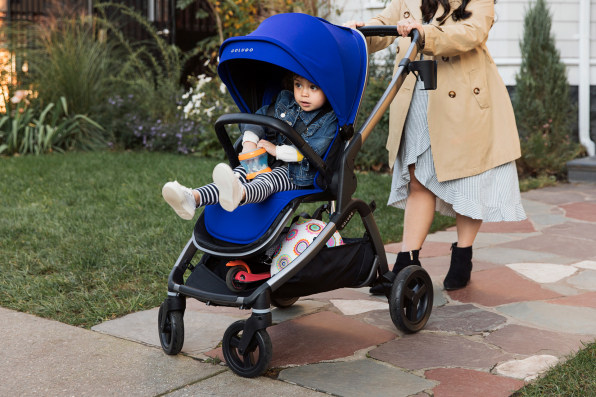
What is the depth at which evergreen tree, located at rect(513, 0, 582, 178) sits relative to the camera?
817 centimetres

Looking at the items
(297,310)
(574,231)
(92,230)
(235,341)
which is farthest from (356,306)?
(574,231)

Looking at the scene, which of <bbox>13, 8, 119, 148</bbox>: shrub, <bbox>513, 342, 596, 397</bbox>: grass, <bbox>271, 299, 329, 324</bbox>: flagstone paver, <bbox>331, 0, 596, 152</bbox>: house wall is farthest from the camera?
<bbox>13, 8, 119, 148</bbox>: shrub

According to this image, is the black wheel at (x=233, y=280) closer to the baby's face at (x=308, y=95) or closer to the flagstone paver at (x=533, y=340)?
the baby's face at (x=308, y=95)

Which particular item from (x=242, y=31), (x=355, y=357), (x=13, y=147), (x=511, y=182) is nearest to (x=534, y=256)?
(x=511, y=182)

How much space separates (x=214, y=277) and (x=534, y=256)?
2.50 meters

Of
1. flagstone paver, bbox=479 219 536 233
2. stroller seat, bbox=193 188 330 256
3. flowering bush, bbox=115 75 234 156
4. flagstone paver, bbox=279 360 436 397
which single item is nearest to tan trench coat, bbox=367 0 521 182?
stroller seat, bbox=193 188 330 256

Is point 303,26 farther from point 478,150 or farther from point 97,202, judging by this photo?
point 97,202

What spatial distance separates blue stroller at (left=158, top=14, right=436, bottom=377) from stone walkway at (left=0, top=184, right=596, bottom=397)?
15cm

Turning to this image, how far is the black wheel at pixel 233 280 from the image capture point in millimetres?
3104

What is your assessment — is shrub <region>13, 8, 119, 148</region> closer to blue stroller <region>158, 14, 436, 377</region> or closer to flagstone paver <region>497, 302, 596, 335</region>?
blue stroller <region>158, 14, 436, 377</region>

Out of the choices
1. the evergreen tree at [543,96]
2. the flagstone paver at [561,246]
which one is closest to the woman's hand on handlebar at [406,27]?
the flagstone paver at [561,246]

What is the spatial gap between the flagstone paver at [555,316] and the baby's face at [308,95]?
1.43 m

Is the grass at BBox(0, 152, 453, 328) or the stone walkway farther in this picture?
the grass at BBox(0, 152, 453, 328)

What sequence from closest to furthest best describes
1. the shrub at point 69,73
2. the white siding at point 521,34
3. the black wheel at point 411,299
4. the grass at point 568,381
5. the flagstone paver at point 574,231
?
the grass at point 568,381
the black wheel at point 411,299
the flagstone paver at point 574,231
the white siding at point 521,34
the shrub at point 69,73
